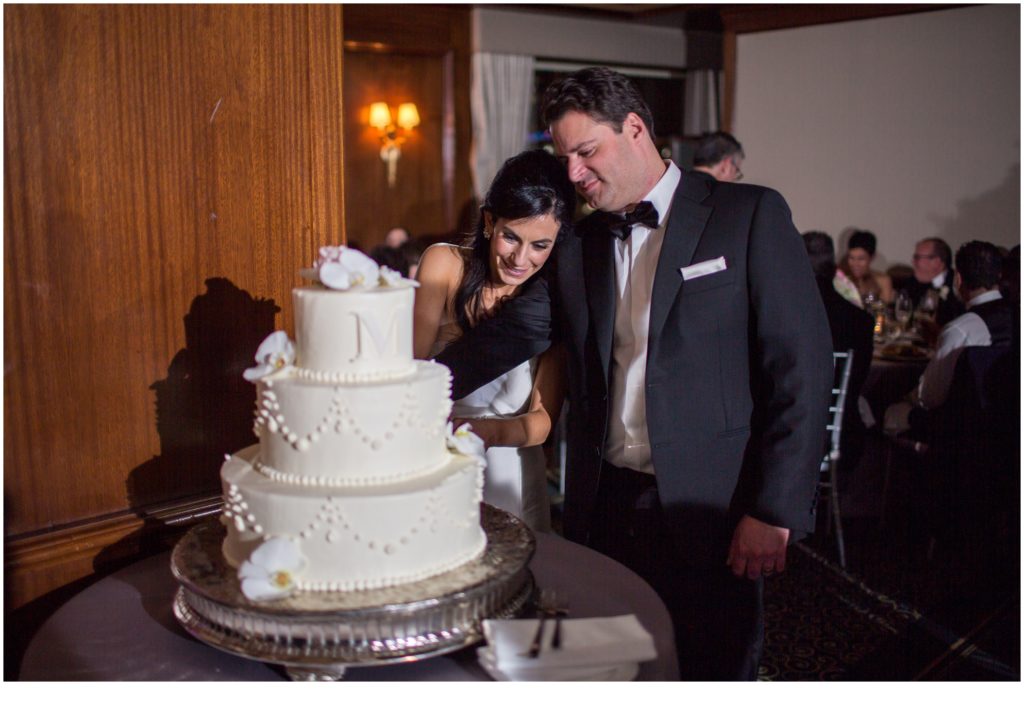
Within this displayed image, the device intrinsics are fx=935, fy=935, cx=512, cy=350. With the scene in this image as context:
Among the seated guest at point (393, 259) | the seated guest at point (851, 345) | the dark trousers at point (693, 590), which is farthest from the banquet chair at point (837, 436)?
the seated guest at point (393, 259)

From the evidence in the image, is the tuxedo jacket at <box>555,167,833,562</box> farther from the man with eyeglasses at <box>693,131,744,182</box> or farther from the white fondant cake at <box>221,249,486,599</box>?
the man with eyeglasses at <box>693,131,744,182</box>

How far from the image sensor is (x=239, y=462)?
1954mm

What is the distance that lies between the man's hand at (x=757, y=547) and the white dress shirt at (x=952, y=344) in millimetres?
2854

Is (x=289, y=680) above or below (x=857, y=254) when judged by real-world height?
below

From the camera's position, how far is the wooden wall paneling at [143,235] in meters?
2.11

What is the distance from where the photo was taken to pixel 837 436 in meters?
4.94

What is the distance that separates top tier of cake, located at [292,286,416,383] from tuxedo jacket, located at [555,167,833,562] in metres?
0.76

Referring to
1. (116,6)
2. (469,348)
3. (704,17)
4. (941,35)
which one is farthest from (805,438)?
(704,17)

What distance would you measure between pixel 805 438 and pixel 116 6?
6.34 ft

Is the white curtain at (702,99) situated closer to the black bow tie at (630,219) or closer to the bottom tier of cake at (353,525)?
the black bow tie at (630,219)

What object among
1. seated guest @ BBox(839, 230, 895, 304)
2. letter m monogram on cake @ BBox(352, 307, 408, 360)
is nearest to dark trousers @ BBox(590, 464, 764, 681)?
letter m monogram on cake @ BBox(352, 307, 408, 360)

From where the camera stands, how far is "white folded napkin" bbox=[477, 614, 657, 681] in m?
1.68

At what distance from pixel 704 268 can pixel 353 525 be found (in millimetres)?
1100
